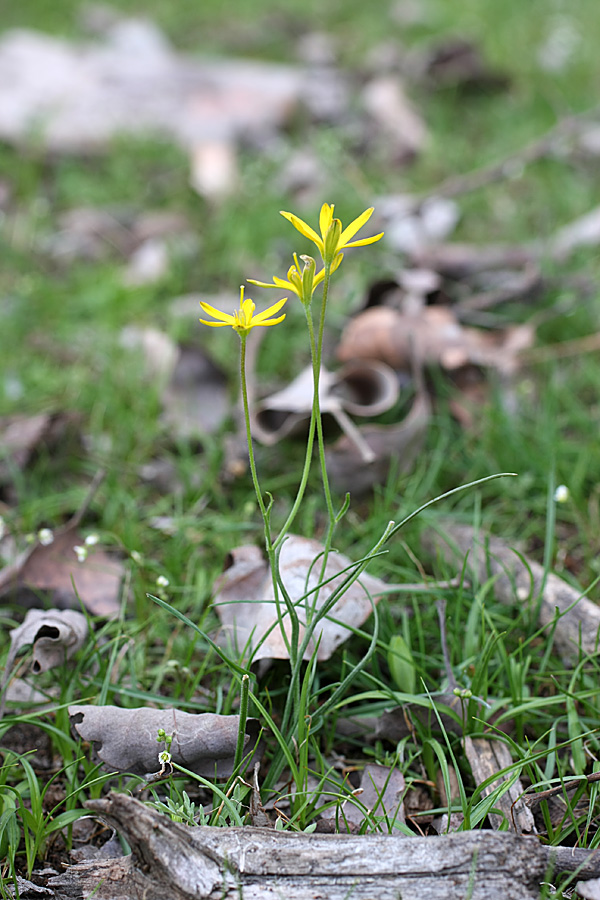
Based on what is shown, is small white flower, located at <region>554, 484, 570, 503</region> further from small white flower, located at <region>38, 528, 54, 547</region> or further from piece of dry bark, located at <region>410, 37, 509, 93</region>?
piece of dry bark, located at <region>410, 37, 509, 93</region>

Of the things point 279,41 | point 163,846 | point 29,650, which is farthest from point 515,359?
point 279,41

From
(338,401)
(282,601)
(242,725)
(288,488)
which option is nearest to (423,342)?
(338,401)

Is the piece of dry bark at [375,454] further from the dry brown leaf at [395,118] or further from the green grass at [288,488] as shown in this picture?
the dry brown leaf at [395,118]

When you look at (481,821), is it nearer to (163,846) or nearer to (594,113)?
(163,846)

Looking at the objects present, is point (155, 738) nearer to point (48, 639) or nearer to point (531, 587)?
point (48, 639)

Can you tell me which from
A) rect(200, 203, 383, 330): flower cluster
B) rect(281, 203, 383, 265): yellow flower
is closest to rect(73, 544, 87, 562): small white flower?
rect(200, 203, 383, 330): flower cluster

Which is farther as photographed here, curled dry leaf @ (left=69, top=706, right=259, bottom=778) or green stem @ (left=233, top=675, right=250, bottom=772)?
curled dry leaf @ (left=69, top=706, right=259, bottom=778)
